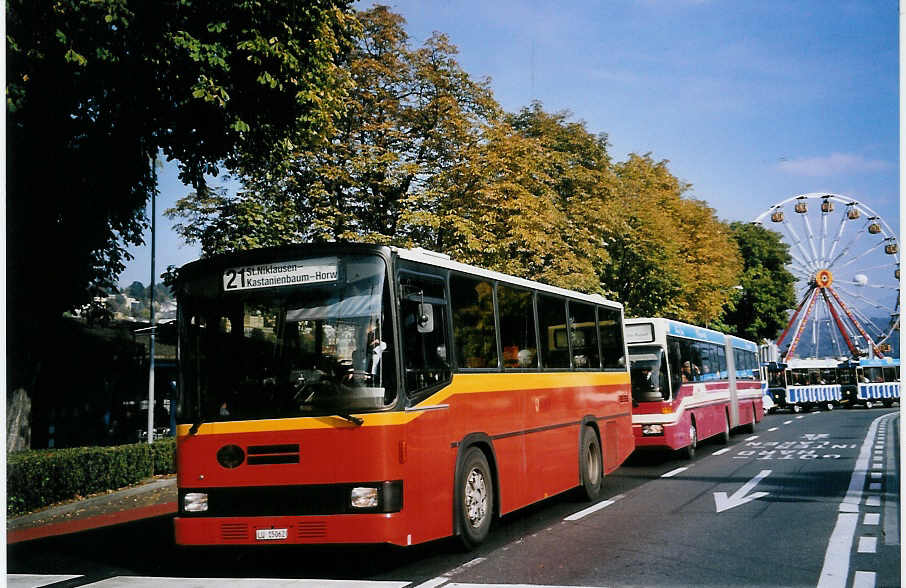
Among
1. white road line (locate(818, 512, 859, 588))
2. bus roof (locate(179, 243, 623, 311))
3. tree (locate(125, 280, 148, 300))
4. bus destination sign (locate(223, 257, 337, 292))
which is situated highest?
tree (locate(125, 280, 148, 300))

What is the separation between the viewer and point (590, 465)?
13.5 m

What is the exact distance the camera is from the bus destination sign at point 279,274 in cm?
820

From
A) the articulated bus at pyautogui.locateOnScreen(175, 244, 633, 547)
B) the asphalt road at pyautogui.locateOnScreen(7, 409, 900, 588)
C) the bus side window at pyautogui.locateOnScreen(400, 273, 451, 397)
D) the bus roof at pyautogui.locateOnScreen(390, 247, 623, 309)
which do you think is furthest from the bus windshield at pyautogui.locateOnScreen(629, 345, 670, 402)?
the bus side window at pyautogui.locateOnScreen(400, 273, 451, 397)

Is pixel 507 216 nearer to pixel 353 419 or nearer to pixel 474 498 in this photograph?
pixel 474 498

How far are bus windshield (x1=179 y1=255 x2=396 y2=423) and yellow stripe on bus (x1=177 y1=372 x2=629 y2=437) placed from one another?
0.07 metres

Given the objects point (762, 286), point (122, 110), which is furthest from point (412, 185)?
point (762, 286)

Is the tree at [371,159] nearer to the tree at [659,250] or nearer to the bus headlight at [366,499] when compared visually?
the tree at [659,250]

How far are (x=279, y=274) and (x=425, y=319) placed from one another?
139cm

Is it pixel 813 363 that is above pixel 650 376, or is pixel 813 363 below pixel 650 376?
above

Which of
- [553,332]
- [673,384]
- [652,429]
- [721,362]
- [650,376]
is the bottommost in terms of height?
[652,429]

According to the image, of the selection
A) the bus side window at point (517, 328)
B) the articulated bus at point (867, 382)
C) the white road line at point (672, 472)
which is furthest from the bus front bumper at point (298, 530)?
the articulated bus at point (867, 382)

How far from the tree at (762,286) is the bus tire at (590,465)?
57866mm

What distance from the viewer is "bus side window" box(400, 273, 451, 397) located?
27.3 ft

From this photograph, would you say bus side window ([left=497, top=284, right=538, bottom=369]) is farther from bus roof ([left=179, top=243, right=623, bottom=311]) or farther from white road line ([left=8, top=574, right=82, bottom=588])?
white road line ([left=8, top=574, right=82, bottom=588])
